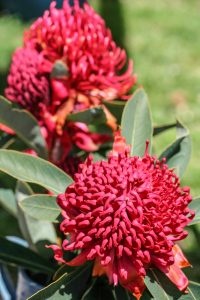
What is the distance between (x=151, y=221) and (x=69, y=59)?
0.55m

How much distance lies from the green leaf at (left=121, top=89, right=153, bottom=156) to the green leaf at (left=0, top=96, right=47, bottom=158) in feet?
0.80

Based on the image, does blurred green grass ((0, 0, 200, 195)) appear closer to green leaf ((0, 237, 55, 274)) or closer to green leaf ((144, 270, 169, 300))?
green leaf ((0, 237, 55, 274))

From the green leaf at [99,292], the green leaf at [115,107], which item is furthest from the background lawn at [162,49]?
the green leaf at [99,292]

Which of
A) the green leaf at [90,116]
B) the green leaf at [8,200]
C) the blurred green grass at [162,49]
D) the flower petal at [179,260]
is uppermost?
the blurred green grass at [162,49]

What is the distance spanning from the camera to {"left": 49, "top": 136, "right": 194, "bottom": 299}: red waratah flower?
1.27m

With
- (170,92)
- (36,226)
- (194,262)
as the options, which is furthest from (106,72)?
(170,92)

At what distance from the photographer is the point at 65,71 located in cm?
163

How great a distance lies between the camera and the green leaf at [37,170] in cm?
149

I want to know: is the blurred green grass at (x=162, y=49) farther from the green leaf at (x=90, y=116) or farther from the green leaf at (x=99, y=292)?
the green leaf at (x=99, y=292)

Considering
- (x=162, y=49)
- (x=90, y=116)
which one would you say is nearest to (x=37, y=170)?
(x=90, y=116)

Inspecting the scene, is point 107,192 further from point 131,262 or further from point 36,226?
point 36,226

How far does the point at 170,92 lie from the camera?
13.1ft

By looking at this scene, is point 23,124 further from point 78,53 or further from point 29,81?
point 78,53

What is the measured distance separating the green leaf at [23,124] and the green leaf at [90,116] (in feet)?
0.32
